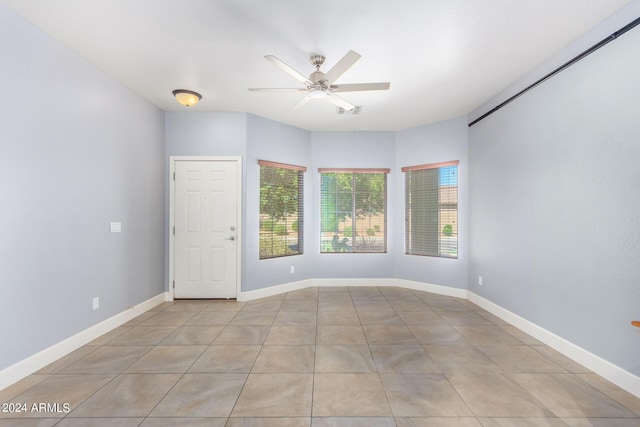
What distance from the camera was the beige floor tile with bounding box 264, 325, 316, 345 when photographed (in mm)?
2760

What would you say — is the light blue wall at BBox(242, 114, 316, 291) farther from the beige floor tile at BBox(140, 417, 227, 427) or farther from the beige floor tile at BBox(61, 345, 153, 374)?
the beige floor tile at BBox(140, 417, 227, 427)

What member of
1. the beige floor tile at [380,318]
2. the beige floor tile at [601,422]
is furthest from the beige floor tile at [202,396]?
the beige floor tile at [601,422]

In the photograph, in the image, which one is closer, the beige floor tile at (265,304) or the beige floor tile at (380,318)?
the beige floor tile at (380,318)

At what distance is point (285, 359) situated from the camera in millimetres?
2430

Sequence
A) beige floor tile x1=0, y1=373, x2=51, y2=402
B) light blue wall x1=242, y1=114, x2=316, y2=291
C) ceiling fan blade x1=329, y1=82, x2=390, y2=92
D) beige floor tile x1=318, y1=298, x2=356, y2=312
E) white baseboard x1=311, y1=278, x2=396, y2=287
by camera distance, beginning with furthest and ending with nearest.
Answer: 1. white baseboard x1=311, y1=278, x2=396, y2=287
2. light blue wall x1=242, y1=114, x2=316, y2=291
3. beige floor tile x1=318, y1=298, x2=356, y2=312
4. ceiling fan blade x1=329, y1=82, x2=390, y2=92
5. beige floor tile x1=0, y1=373, x2=51, y2=402

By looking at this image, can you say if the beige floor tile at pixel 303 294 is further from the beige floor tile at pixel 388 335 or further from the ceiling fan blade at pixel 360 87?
the ceiling fan blade at pixel 360 87

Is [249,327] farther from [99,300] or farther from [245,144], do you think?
[245,144]

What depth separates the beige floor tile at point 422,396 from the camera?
70.1 inches

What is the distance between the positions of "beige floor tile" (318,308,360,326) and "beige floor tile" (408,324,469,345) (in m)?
0.66

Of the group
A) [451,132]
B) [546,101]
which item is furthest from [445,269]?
[546,101]

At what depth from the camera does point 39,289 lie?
7.46ft

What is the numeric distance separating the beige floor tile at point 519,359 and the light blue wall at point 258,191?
2.89 metres

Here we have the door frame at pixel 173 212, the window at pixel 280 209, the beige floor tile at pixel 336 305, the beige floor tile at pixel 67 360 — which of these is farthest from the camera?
the window at pixel 280 209

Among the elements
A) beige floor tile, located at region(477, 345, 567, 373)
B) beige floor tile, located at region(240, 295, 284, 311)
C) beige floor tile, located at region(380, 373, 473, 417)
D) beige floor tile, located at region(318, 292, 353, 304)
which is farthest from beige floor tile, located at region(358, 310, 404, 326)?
beige floor tile, located at region(240, 295, 284, 311)
